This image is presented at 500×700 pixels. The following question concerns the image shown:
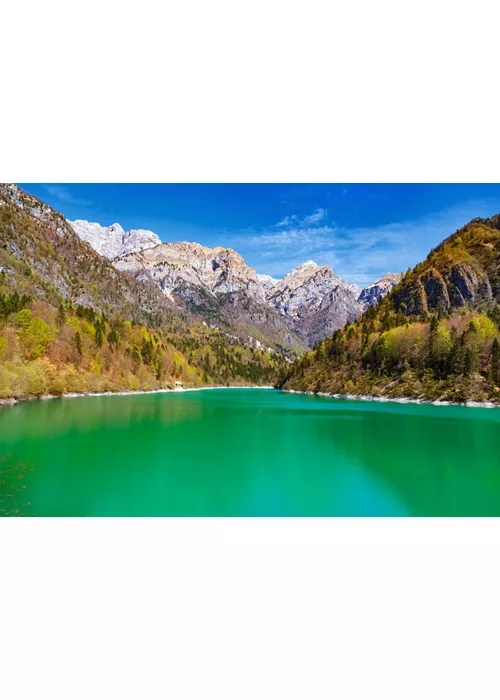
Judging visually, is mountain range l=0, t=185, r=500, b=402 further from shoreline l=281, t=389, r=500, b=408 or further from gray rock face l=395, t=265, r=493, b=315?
shoreline l=281, t=389, r=500, b=408

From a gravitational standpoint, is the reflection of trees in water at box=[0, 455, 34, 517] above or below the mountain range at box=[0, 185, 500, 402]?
below

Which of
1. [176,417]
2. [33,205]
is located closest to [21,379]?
[176,417]

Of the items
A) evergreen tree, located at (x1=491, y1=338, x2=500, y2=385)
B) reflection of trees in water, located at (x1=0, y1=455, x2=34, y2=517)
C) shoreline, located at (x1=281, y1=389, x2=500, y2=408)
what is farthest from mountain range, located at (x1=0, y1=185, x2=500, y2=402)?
reflection of trees in water, located at (x1=0, y1=455, x2=34, y2=517)

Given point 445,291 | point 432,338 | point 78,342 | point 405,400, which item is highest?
point 445,291

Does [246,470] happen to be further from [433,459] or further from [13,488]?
[433,459]

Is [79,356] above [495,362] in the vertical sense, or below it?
above

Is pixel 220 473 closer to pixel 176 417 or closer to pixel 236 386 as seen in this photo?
pixel 176 417

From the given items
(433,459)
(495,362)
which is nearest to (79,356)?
(495,362)
